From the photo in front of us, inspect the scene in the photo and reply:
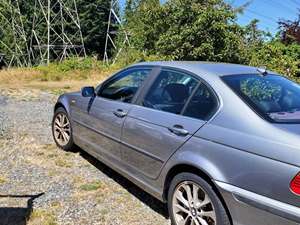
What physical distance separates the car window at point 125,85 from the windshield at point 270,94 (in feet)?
3.85

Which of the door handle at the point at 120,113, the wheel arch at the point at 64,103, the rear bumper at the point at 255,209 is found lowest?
the wheel arch at the point at 64,103

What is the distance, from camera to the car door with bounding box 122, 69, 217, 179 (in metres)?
3.64

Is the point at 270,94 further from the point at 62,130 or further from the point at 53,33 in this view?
the point at 53,33

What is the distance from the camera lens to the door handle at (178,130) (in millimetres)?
3592

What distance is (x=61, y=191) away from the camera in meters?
4.74

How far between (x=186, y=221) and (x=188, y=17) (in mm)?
9161

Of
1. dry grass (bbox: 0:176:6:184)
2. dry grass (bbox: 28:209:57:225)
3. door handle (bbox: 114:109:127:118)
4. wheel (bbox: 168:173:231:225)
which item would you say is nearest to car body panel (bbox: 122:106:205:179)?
door handle (bbox: 114:109:127:118)

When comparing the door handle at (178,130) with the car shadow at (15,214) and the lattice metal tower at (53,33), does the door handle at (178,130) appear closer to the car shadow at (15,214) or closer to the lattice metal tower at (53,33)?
the car shadow at (15,214)

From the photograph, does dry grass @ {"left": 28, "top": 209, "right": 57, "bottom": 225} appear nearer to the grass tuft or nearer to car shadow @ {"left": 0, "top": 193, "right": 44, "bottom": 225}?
car shadow @ {"left": 0, "top": 193, "right": 44, "bottom": 225}

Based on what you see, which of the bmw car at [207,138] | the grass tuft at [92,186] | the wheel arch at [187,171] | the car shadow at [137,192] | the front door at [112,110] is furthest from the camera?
the grass tuft at [92,186]

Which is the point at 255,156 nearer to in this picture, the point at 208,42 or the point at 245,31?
the point at 208,42

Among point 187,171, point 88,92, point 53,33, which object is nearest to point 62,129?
point 88,92

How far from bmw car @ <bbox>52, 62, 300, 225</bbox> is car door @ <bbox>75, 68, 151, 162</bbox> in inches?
0.5

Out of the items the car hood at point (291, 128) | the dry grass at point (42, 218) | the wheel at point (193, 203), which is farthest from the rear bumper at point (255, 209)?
the dry grass at point (42, 218)
